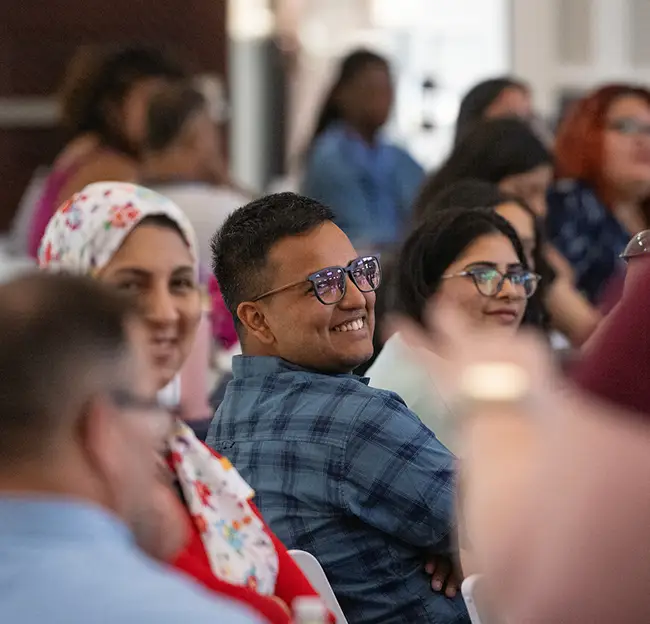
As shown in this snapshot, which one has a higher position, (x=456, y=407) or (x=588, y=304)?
(x=456, y=407)

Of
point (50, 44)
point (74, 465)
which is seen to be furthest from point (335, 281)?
point (50, 44)

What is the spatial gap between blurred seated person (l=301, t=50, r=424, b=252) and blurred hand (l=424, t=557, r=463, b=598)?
3.16m

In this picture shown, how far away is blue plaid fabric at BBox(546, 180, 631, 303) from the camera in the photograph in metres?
4.64

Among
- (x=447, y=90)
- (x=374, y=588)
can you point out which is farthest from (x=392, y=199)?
(x=374, y=588)

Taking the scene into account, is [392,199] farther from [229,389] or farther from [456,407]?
[456,407]

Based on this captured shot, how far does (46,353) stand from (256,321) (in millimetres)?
1152

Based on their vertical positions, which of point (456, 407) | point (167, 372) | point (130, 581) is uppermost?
point (456, 407)

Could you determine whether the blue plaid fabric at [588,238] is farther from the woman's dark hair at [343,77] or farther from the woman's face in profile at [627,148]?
the woman's dark hair at [343,77]

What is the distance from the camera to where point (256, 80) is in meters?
7.96

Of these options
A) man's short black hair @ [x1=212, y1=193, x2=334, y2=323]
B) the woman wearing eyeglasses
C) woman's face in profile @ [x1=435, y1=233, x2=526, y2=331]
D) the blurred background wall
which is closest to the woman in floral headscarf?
man's short black hair @ [x1=212, y1=193, x2=334, y2=323]

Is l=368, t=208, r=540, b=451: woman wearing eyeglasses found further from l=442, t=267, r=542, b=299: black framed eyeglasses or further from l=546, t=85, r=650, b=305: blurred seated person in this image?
l=546, t=85, r=650, b=305: blurred seated person

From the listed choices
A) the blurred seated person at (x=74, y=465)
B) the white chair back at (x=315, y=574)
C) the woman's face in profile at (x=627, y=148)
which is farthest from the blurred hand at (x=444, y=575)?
the woman's face in profile at (x=627, y=148)

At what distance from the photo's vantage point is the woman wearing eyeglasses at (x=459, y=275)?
9.05 feet

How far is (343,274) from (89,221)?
644 mm
